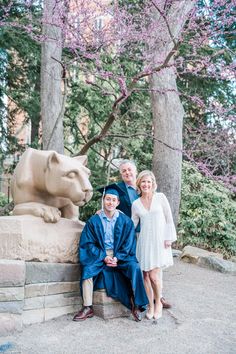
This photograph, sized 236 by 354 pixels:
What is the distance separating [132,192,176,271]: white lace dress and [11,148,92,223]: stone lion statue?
21.1 inches

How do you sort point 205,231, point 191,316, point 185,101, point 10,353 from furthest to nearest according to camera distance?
point 185,101, point 205,231, point 191,316, point 10,353

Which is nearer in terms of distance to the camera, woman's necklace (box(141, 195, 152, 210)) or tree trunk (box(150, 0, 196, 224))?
woman's necklace (box(141, 195, 152, 210))

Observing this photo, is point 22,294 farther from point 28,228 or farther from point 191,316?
point 191,316

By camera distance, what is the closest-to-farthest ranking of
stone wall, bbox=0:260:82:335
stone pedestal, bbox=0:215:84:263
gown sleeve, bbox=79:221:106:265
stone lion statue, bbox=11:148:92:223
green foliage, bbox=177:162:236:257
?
stone wall, bbox=0:260:82:335, stone pedestal, bbox=0:215:84:263, gown sleeve, bbox=79:221:106:265, stone lion statue, bbox=11:148:92:223, green foliage, bbox=177:162:236:257

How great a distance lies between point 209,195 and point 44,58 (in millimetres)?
4316

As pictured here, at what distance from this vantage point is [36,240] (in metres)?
3.46

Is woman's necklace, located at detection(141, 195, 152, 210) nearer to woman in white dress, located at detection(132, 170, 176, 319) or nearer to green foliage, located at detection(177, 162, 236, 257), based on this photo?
woman in white dress, located at detection(132, 170, 176, 319)

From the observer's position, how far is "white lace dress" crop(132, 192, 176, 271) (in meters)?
3.62

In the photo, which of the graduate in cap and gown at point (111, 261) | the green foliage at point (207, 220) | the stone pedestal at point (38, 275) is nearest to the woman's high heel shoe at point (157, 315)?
the graduate in cap and gown at point (111, 261)

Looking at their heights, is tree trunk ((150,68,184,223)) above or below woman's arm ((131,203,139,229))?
above

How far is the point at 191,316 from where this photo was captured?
3756mm

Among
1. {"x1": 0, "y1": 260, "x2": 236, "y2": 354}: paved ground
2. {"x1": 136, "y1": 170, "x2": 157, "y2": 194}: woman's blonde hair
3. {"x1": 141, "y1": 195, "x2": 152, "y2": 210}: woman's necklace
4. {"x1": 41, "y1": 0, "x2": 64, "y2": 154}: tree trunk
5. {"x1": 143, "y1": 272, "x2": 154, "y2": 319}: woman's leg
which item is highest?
{"x1": 41, "y1": 0, "x2": 64, "y2": 154}: tree trunk

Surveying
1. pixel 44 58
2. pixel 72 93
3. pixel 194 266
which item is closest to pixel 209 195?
pixel 194 266

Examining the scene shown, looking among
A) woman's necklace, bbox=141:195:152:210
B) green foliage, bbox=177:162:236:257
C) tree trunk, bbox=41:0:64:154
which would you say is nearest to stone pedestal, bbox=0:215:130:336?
woman's necklace, bbox=141:195:152:210
